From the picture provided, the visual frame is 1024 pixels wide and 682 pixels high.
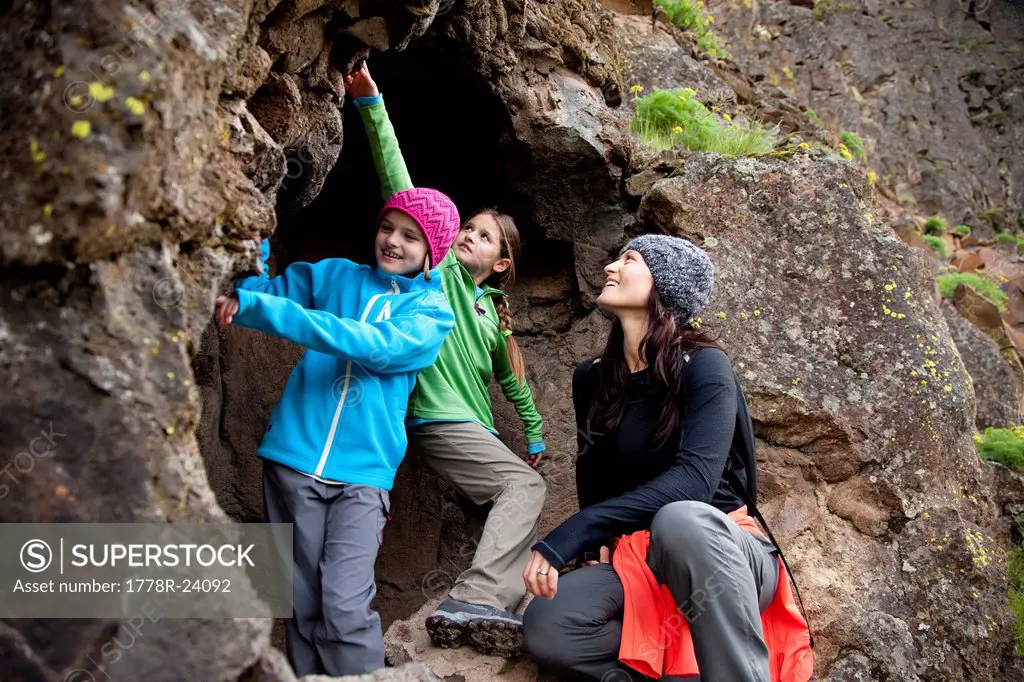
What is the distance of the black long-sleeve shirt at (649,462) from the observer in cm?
310

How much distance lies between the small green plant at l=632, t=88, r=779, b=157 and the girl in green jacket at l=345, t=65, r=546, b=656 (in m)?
1.57

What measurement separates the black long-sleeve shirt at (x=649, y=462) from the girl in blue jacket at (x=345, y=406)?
69 centimetres

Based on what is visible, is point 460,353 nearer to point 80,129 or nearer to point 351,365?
point 351,365

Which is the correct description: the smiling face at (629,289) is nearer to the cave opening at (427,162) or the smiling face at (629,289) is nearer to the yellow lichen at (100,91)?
the cave opening at (427,162)

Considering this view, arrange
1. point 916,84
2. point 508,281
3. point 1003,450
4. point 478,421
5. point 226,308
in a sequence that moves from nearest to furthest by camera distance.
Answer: point 226,308 < point 478,421 < point 508,281 < point 1003,450 < point 916,84

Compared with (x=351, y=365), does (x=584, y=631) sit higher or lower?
lower

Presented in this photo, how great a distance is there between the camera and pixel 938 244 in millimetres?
9672

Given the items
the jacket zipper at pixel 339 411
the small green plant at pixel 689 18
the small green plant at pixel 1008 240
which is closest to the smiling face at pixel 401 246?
the jacket zipper at pixel 339 411

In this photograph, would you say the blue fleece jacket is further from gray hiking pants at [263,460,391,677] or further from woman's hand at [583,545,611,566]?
woman's hand at [583,545,611,566]

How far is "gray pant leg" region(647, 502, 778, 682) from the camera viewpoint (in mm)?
2803

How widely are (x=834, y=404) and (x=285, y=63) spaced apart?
2988 mm

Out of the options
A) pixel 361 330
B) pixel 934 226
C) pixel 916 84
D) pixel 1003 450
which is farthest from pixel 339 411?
pixel 916 84

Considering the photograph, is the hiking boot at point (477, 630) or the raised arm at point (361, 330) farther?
the hiking boot at point (477, 630)

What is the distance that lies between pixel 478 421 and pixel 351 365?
773 millimetres
